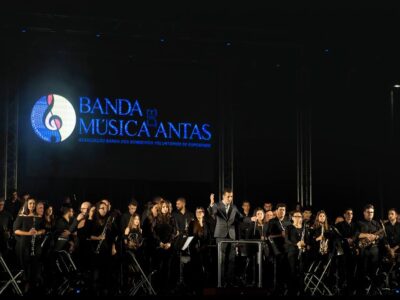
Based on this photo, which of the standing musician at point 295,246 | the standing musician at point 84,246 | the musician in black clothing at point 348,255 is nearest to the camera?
the standing musician at point 84,246

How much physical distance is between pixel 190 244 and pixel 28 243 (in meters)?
3.13

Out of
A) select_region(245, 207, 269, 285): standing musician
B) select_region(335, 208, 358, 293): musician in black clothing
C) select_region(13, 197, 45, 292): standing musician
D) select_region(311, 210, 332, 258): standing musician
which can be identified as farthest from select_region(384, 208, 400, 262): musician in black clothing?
select_region(13, 197, 45, 292): standing musician

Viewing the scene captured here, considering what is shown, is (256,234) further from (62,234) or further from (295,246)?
(62,234)

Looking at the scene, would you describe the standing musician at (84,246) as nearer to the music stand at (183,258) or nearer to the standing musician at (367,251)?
the music stand at (183,258)

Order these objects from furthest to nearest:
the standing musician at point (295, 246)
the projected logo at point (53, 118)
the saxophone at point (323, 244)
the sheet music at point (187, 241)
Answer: the projected logo at point (53, 118) < the saxophone at point (323, 244) < the standing musician at point (295, 246) < the sheet music at point (187, 241)

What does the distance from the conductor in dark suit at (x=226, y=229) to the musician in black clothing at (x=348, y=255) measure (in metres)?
2.26

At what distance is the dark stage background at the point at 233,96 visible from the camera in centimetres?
1962

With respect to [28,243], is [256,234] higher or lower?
higher

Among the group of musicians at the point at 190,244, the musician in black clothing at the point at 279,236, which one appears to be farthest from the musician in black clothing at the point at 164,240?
the musician in black clothing at the point at 279,236

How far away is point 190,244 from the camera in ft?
52.6

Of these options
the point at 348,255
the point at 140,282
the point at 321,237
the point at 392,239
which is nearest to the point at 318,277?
the point at 348,255

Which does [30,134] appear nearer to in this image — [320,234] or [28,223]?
[28,223]

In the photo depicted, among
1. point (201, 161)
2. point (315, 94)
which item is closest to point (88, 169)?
point (201, 161)

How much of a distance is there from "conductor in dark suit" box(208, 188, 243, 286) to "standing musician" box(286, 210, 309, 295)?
105 centimetres
